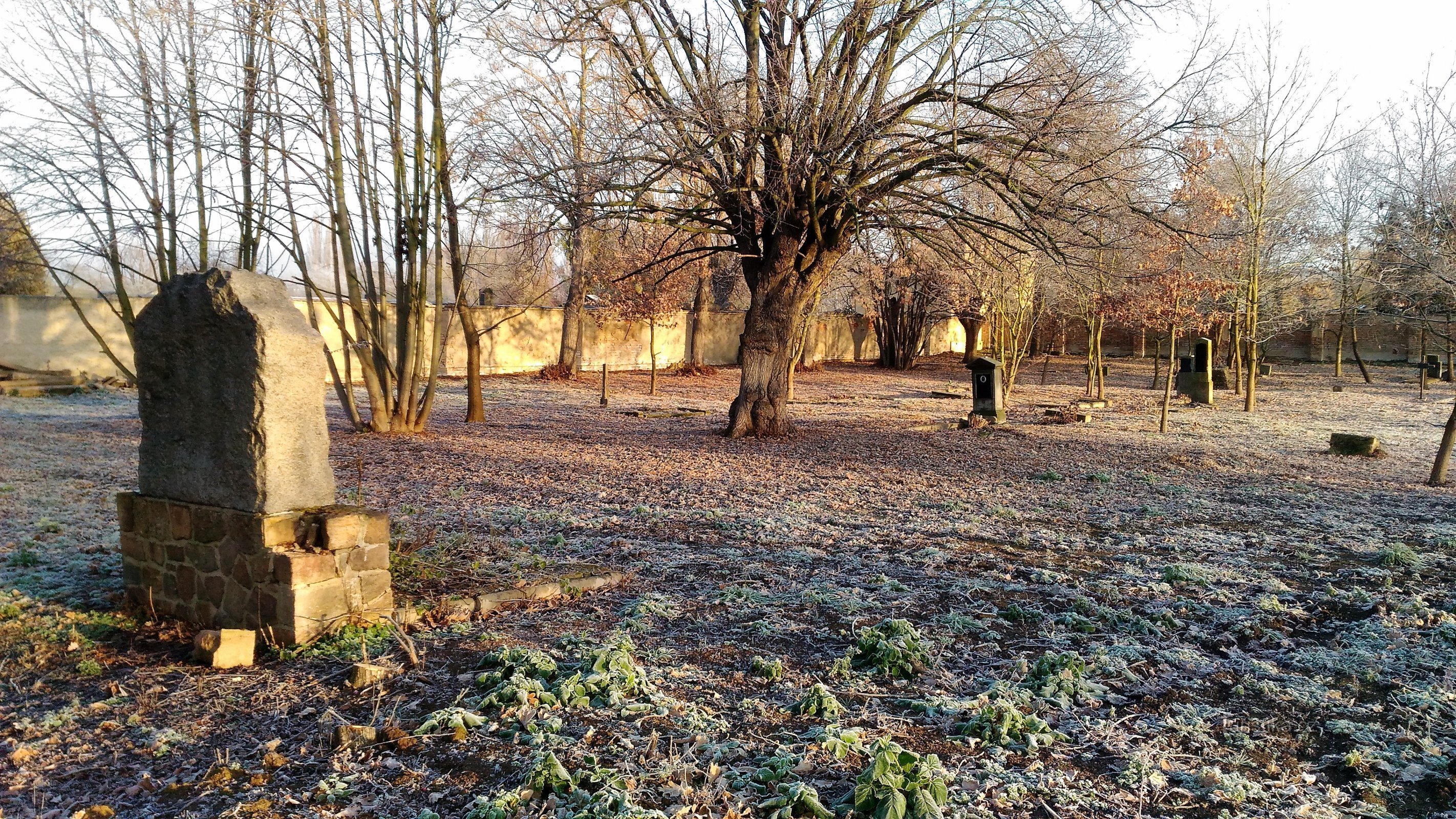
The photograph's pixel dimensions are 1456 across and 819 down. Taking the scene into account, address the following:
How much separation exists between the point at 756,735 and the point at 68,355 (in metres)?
20.9

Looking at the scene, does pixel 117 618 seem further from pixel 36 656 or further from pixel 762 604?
pixel 762 604

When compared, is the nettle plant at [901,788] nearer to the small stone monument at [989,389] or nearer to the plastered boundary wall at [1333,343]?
the small stone monument at [989,389]

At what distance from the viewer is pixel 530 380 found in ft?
77.6

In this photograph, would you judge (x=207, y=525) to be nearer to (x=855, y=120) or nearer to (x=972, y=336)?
(x=855, y=120)

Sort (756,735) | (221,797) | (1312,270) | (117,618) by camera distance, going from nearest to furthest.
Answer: (221,797), (756,735), (117,618), (1312,270)

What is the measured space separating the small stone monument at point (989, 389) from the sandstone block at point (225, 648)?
499 inches

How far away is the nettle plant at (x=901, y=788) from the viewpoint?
292cm

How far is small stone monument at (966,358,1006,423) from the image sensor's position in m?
15.2

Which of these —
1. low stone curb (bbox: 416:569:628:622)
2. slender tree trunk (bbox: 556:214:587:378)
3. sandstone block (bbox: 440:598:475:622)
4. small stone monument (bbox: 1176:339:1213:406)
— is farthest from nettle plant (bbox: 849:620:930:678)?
slender tree trunk (bbox: 556:214:587:378)

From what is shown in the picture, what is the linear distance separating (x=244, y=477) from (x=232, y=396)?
416 mm

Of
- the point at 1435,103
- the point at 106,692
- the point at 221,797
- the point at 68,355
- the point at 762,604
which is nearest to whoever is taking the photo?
the point at 221,797

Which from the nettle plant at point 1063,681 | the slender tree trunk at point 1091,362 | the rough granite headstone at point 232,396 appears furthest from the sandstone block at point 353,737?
the slender tree trunk at point 1091,362

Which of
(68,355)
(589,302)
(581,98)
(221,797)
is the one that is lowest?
(221,797)

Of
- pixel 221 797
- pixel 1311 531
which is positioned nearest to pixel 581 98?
pixel 1311 531
